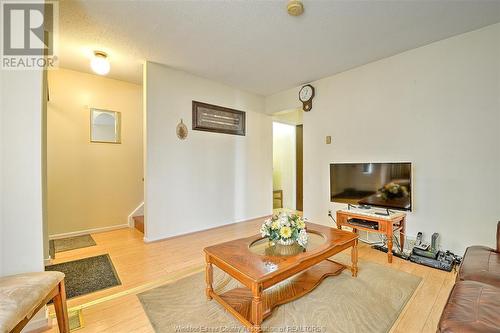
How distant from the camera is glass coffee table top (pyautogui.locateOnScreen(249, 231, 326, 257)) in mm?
1751

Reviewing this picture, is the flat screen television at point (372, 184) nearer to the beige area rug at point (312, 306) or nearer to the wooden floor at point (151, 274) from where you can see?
the wooden floor at point (151, 274)

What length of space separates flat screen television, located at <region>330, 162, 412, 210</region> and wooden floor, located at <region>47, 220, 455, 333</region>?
0.67 metres

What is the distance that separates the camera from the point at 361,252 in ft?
9.22

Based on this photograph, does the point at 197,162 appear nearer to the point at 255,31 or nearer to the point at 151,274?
the point at 151,274

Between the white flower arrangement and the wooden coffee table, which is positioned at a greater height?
the white flower arrangement

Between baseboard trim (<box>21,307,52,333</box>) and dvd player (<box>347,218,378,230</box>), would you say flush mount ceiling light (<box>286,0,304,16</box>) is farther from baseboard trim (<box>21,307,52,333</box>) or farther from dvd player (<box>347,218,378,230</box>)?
baseboard trim (<box>21,307,52,333</box>)

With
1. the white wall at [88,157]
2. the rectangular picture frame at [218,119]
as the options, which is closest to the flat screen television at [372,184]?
the rectangular picture frame at [218,119]

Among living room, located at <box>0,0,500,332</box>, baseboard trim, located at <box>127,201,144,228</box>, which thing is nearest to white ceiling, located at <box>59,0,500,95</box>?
living room, located at <box>0,0,500,332</box>

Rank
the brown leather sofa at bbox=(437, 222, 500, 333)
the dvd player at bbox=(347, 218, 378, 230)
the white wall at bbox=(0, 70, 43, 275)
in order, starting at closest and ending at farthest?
the brown leather sofa at bbox=(437, 222, 500, 333)
the white wall at bbox=(0, 70, 43, 275)
the dvd player at bbox=(347, 218, 378, 230)

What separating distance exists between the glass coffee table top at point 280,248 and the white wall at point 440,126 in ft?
5.59

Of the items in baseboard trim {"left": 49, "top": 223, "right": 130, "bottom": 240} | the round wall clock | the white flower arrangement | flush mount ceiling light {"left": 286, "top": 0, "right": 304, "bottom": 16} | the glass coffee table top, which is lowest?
baseboard trim {"left": 49, "top": 223, "right": 130, "bottom": 240}

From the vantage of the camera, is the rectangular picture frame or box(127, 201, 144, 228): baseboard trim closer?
the rectangular picture frame

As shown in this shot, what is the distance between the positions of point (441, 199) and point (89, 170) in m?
5.20

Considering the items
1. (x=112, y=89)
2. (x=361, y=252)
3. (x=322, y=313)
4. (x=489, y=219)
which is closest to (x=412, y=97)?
(x=489, y=219)
